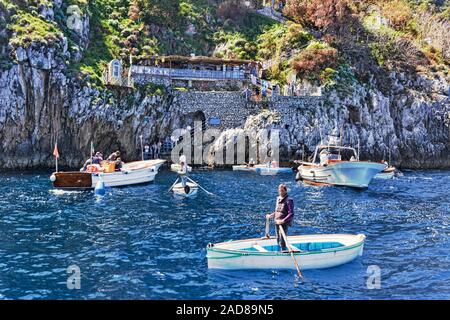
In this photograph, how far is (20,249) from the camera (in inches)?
829

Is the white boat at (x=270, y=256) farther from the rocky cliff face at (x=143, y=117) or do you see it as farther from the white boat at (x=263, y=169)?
the rocky cliff face at (x=143, y=117)

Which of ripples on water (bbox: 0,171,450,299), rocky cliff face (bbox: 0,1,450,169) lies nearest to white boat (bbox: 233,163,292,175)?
rocky cliff face (bbox: 0,1,450,169)

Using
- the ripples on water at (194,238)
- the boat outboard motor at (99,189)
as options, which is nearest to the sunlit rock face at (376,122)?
the ripples on water at (194,238)

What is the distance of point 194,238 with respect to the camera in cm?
2342

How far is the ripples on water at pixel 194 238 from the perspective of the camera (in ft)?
54.1

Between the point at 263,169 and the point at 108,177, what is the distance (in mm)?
18373

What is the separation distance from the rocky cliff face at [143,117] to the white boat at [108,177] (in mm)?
A: 12681

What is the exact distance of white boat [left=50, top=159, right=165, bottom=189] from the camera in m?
38.1

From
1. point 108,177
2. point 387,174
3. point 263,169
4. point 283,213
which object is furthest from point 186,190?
point 387,174

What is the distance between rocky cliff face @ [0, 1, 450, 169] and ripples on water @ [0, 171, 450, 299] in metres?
12.5

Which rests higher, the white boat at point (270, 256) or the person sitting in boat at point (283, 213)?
the person sitting in boat at point (283, 213)

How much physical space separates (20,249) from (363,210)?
21.3m

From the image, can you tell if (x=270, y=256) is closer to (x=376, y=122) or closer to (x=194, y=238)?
(x=194, y=238)

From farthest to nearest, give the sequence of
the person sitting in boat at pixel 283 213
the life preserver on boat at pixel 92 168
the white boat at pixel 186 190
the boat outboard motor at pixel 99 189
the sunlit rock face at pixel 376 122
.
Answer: the sunlit rock face at pixel 376 122, the life preserver on boat at pixel 92 168, the boat outboard motor at pixel 99 189, the white boat at pixel 186 190, the person sitting in boat at pixel 283 213
